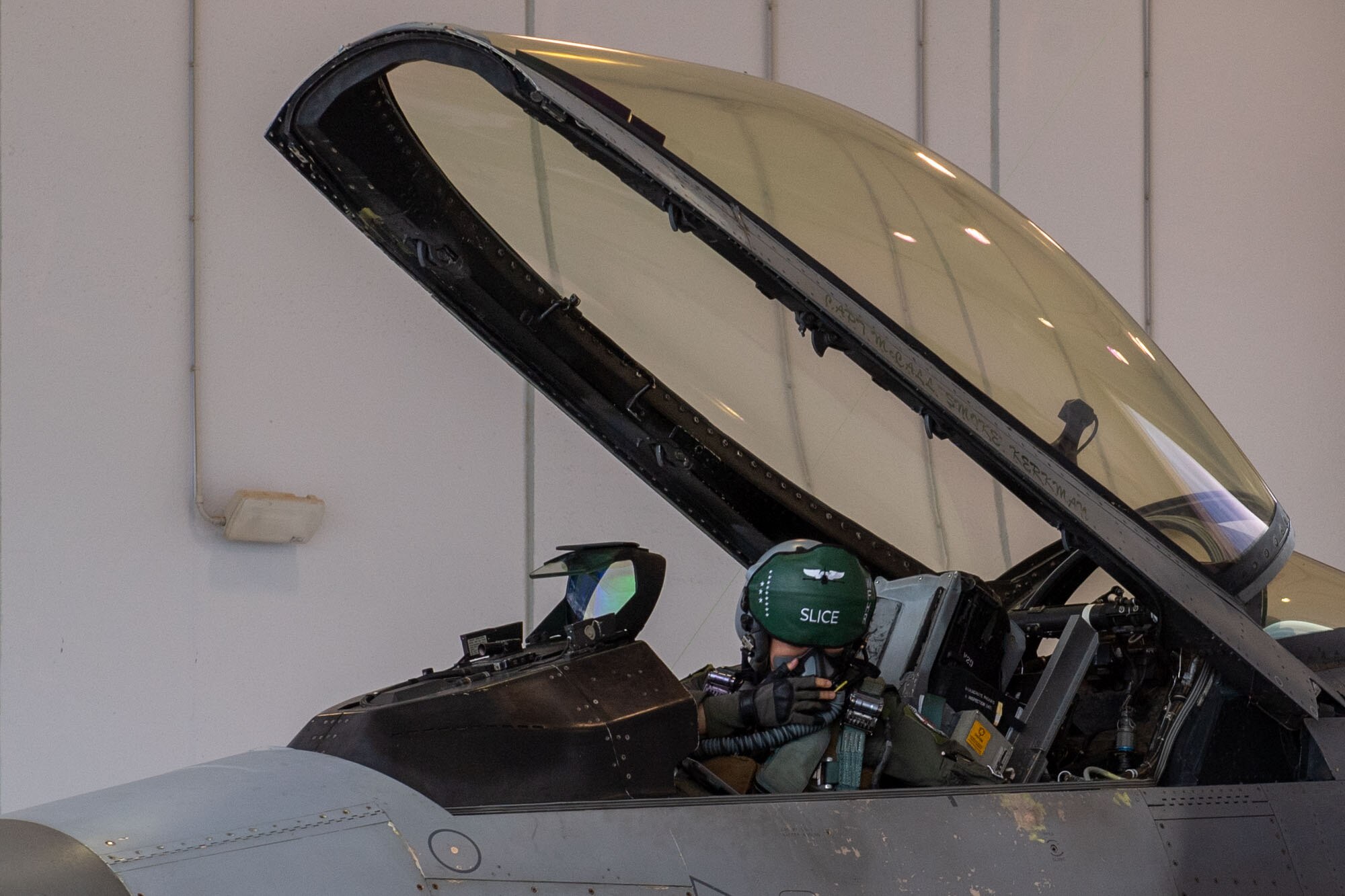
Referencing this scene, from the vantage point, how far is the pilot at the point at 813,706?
2.40m

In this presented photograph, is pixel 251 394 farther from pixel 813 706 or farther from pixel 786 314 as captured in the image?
pixel 813 706

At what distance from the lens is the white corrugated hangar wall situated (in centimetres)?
488

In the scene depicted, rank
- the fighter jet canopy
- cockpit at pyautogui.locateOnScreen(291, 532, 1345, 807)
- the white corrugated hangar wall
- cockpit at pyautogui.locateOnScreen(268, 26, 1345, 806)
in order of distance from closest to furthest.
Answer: cockpit at pyautogui.locateOnScreen(291, 532, 1345, 807), cockpit at pyautogui.locateOnScreen(268, 26, 1345, 806), the fighter jet canopy, the white corrugated hangar wall

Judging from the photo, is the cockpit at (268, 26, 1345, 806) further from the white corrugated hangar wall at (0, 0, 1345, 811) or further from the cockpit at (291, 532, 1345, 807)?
the white corrugated hangar wall at (0, 0, 1345, 811)

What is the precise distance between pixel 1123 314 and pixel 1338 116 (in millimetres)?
7223

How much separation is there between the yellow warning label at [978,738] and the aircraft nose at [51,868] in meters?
2.02

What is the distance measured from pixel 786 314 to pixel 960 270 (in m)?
0.43

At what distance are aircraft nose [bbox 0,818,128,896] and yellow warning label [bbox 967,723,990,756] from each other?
79.7 inches

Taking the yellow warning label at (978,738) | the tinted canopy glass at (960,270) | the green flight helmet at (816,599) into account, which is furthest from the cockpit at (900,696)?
the tinted canopy glass at (960,270)

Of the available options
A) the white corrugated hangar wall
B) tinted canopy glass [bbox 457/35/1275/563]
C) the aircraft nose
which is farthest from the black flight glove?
the white corrugated hangar wall

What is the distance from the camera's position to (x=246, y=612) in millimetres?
5301

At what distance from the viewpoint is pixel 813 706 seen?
241cm

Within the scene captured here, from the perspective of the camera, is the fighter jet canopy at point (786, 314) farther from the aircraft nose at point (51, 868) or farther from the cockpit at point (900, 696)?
the aircraft nose at point (51, 868)

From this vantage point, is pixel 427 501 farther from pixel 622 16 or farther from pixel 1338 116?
pixel 1338 116
